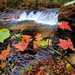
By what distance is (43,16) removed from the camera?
1316 centimetres

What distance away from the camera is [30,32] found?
959 centimetres

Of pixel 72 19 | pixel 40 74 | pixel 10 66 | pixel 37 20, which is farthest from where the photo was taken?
pixel 37 20

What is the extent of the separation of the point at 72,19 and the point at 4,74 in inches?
207

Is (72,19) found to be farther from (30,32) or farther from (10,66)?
(10,66)

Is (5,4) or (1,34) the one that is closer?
(1,34)

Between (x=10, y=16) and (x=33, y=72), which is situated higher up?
(x=33, y=72)

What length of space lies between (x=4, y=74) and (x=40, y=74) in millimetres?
1390

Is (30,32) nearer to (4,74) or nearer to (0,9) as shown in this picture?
(4,74)

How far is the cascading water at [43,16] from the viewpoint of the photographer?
12.6m

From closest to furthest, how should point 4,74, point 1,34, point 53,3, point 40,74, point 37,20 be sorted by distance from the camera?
point 1,34, point 40,74, point 4,74, point 37,20, point 53,3

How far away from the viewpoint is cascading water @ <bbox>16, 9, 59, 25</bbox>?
12.6 metres

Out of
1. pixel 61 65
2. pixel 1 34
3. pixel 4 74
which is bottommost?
pixel 4 74

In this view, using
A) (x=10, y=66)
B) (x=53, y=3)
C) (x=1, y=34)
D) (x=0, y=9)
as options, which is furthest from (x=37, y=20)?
(x=1, y=34)

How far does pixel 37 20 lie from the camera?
43.0 ft
